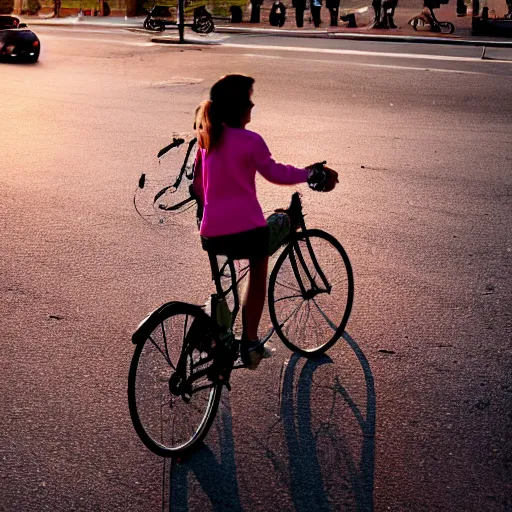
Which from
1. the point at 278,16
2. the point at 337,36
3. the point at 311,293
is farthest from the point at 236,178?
the point at 278,16

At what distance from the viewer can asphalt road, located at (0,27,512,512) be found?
4.57 meters

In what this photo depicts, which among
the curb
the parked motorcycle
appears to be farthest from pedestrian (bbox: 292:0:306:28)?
the parked motorcycle

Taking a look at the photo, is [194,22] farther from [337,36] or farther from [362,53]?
[362,53]

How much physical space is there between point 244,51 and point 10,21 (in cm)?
567

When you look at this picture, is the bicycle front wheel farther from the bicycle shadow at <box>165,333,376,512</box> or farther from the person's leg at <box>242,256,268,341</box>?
the person's leg at <box>242,256,268,341</box>

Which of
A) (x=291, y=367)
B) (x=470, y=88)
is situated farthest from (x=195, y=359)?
(x=470, y=88)

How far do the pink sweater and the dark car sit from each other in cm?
1723

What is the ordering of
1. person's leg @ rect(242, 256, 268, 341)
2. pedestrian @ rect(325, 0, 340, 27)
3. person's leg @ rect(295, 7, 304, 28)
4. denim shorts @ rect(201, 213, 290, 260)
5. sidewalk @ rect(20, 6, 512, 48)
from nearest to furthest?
1. denim shorts @ rect(201, 213, 290, 260)
2. person's leg @ rect(242, 256, 268, 341)
3. sidewalk @ rect(20, 6, 512, 48)
4. person's leg @ rect(295, 7, 304, 28)
5. pedestrian @ rect(325, 0, 340, 27)

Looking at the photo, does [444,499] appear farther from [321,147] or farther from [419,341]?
[321,147]

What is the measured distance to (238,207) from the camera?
15.6ft

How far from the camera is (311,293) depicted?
585 centimetres

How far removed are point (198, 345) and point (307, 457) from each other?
748 mm

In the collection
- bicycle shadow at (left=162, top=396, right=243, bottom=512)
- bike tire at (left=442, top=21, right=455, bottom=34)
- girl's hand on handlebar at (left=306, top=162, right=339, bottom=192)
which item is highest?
girl's hand on handlebar at (left=306, top=162, right=339, bottom=192)

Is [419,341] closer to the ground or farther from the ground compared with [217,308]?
closer to the ground
